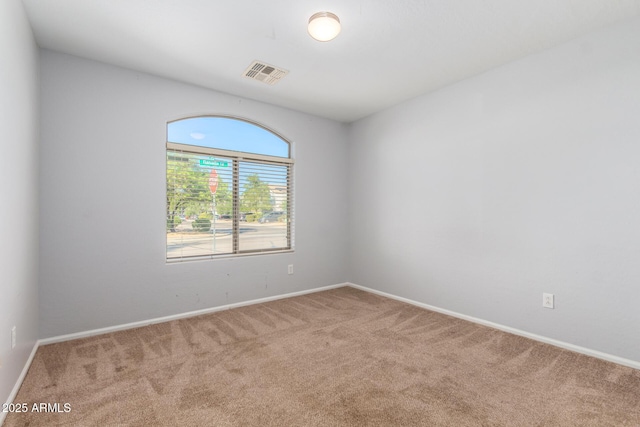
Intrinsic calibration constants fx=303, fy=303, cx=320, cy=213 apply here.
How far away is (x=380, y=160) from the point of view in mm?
4301

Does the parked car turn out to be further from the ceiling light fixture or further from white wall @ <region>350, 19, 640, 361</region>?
the ceiling light fixture

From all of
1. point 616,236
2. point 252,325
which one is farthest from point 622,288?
point 252,325

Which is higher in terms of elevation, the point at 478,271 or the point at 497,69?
the point at 497,69

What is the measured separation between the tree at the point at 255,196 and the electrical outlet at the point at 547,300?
315 cm

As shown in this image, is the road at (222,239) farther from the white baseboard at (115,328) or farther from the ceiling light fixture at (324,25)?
the ceiling light fixture at (324,25)

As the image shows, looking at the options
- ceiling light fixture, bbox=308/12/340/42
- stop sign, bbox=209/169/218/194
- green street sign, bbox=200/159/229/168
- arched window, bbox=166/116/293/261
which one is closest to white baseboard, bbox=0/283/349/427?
arched window, bbox=166/116/293/261

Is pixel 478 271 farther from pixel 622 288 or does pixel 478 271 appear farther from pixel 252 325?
pixel 252 325

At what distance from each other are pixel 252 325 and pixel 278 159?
2.15 meters

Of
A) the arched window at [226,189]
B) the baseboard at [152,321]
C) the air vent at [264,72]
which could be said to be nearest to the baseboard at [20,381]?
the baseboard at [152,321]

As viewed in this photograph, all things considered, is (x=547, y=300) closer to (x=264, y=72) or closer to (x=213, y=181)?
(x=264, y=72)

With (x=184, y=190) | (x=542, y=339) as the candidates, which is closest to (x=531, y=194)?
(x=542, y=339)

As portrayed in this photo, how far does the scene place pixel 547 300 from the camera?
8.81 feet

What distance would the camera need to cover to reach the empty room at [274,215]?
6.30 feet

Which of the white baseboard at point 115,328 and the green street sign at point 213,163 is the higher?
the green street sign at point 213,163
